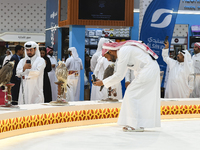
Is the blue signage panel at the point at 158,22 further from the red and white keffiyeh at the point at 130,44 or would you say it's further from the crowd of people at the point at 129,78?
the red and white keffiyeh at the point at 130,44

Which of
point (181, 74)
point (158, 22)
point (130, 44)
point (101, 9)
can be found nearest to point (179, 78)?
point (181, 74)

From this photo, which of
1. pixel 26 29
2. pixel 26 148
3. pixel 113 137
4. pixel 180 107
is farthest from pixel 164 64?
pixel 26 29

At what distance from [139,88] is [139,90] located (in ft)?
0.09

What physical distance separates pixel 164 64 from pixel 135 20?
1.42m

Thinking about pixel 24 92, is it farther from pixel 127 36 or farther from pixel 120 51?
pixel 127 36

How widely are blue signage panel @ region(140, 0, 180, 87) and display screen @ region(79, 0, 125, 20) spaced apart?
1022mm

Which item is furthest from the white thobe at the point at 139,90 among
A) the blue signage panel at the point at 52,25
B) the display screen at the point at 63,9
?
the blue signage panel at the point at 52,25

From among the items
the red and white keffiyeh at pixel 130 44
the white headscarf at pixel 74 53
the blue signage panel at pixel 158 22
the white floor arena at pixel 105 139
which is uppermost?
the blue signage panel at pixel 158 22

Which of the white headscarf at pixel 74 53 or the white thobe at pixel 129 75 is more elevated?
the white headscarf at pixel 74 53

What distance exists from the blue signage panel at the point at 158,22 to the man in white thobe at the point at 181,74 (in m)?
0.43

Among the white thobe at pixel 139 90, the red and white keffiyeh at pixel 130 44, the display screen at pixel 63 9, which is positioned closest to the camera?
the white thobe at pixel 139 90

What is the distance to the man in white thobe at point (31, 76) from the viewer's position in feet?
17.7

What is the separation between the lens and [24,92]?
17.8ft

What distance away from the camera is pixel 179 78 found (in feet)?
23.9
